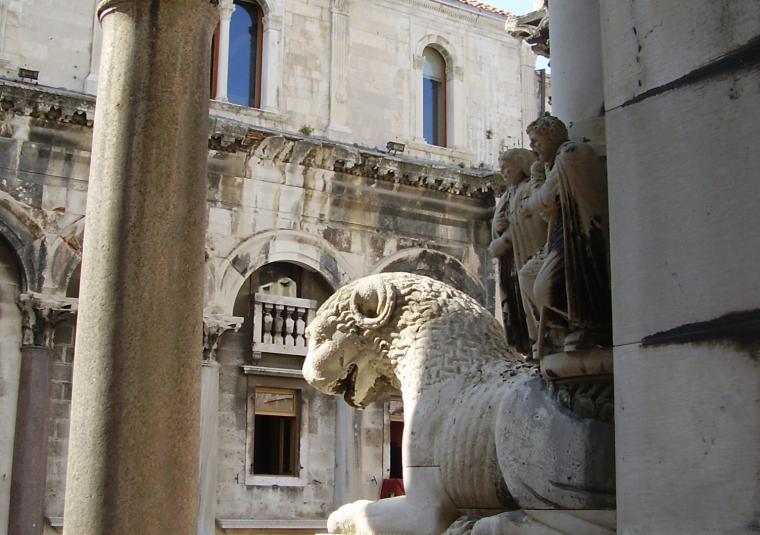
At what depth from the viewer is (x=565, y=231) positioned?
11.6ft

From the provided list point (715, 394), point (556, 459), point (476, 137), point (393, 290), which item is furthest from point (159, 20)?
point (476, 137)

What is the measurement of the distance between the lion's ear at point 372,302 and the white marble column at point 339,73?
14516mm

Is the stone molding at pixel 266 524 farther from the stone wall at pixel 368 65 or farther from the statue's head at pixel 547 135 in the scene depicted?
the statue's head at pixel 547 135

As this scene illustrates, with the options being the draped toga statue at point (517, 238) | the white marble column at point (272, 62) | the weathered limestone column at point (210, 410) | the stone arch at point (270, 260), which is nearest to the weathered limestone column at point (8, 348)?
the weathered limestone column at point (210, 410)

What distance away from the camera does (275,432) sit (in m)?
17.9

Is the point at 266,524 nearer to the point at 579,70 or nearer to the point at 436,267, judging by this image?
the point at 436,267

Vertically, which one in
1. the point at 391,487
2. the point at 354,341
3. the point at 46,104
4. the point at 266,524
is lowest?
the point at 266,524

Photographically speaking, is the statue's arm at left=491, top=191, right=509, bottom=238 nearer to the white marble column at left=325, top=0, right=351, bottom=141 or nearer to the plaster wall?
the plaster wall

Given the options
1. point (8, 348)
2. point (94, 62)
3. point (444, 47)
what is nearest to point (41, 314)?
point (8, 348)

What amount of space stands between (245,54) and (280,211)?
10.3 ft

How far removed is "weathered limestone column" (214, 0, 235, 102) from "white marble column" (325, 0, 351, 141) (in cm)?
188

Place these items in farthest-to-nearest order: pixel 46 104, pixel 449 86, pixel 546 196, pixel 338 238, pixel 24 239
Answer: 1. pixel 449 86
2. pixel 338 238
3. pixel 46 104
4. pixel 24 239
5. pixel 546 196

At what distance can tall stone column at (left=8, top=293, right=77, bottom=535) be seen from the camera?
15062 millimetres

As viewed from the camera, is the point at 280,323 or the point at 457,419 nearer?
the point at 457,419
